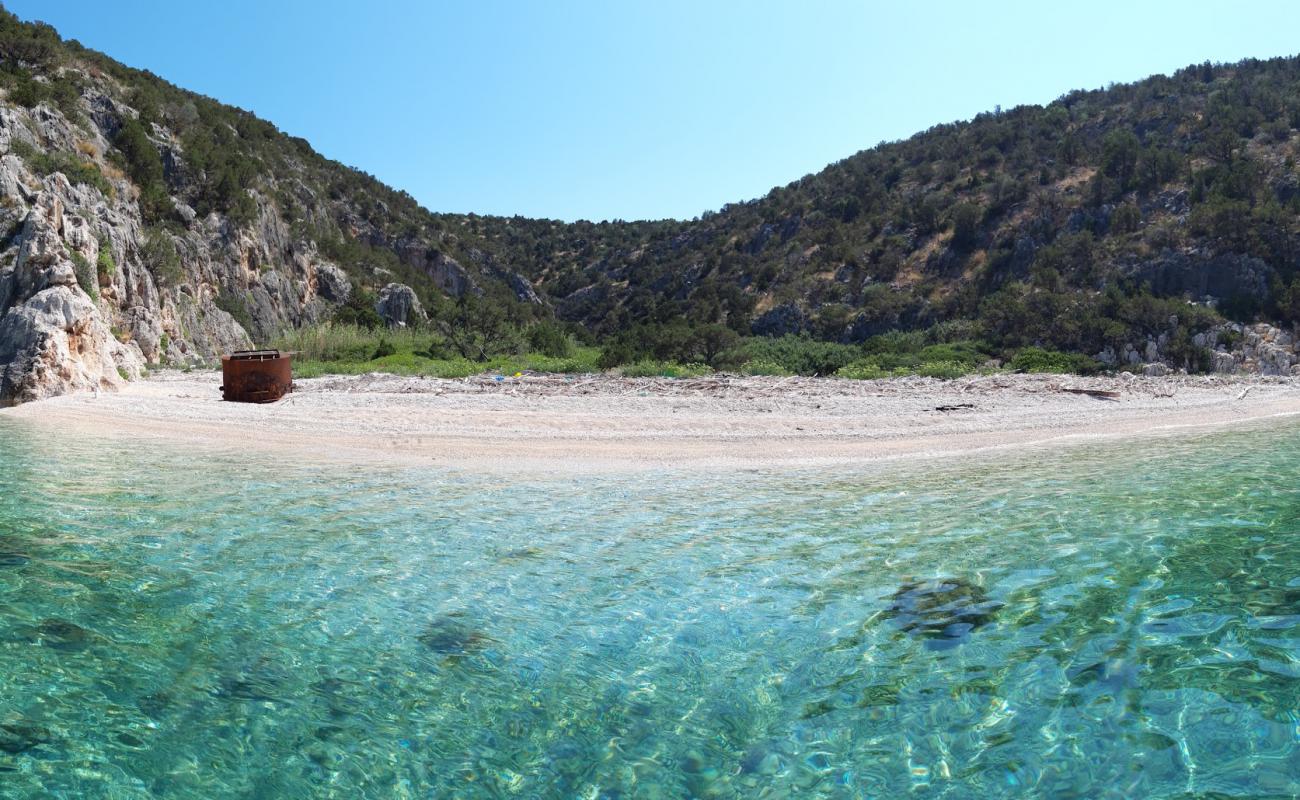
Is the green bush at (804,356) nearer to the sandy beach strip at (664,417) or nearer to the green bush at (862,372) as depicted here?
the green bush at (862,372)

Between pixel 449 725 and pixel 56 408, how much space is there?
17233mm

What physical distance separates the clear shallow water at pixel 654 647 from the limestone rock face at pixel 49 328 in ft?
37.8

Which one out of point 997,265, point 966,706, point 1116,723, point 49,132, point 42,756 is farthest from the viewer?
point 997,265

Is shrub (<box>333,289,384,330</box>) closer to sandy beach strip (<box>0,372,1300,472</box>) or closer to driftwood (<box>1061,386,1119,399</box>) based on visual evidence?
sandy beach strip (<box>0,372,1300,472</box>)

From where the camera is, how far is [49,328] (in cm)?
1805

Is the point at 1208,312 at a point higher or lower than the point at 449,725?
higher

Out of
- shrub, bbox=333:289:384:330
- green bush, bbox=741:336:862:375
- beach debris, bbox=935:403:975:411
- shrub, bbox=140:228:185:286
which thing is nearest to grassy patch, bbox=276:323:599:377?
shrub, bbox=333:289:384:330

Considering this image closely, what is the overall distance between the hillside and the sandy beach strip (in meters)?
5.20

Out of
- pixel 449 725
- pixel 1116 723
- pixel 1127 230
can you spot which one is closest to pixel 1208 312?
pixel 1127 230

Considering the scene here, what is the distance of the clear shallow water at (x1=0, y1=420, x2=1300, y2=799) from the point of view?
3396 mm

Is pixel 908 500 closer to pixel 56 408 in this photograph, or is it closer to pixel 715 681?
pixel 715 681

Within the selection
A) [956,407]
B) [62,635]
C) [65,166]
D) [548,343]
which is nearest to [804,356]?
[956,407]

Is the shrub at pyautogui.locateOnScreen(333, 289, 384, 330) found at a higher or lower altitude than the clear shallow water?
higher

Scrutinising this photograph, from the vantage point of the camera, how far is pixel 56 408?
16.4 metres
